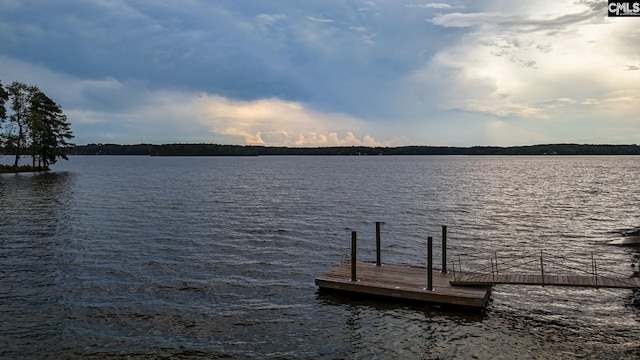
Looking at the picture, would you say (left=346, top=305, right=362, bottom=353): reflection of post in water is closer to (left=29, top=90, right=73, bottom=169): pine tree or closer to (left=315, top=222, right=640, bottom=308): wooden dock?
(left=315, top=222, right=640, bottom=308): wooden dock

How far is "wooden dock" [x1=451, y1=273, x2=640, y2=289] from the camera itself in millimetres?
17047

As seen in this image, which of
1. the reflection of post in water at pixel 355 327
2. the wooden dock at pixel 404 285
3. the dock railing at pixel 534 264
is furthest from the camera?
the dock railing at pixel 534 264

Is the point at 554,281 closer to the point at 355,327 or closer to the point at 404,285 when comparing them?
the point at 404,285

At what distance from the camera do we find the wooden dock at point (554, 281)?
17.0 m

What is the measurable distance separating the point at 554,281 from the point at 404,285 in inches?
226

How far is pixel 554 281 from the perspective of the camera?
57.5ft

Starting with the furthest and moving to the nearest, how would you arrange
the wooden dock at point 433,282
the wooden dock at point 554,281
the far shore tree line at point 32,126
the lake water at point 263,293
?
1. the far shore tree line at point 32,126
2. the wooden dock at point 433,282
3. the wooden dock at point 554,281
4. the lake water at point 263,293

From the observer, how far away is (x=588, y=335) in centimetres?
1540

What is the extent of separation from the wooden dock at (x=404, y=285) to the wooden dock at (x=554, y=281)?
0.29 meters

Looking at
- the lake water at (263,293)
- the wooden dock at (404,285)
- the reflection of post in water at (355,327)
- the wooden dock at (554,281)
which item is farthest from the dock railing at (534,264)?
the reflection of post in water at (355,327)

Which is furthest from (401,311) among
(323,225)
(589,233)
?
(589,233)

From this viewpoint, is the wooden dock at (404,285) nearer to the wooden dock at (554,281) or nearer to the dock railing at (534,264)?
the wooden dock at (554,281)

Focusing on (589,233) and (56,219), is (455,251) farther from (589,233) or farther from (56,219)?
(56,219)

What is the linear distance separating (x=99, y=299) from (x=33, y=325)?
9.61 feet
